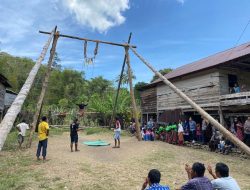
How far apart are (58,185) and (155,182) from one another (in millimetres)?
3860

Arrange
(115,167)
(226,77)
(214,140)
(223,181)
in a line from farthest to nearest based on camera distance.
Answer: (226,77) → (214,140) → (115,167) → (223,181)

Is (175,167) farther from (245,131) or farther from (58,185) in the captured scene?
(245,131)

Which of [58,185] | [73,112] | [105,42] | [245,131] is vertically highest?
[105,42]

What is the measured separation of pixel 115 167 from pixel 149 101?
60.9ft

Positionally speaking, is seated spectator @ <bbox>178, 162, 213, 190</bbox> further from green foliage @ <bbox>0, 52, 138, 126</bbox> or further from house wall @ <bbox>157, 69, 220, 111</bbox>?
green foliage @ <bbox>0, 52, 138, 126</bbox>

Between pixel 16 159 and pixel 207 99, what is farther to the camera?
pixel 207 99

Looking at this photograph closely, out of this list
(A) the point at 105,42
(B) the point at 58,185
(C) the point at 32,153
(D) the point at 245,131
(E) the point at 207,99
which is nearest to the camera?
(B) the point at 58,185

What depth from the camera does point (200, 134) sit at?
1839 centimetres

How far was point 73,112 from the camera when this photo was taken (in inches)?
1262

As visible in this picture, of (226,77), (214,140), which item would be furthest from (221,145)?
(226,77)

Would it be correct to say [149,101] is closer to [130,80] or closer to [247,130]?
[130,80]

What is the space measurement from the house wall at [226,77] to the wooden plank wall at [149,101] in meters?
8.82

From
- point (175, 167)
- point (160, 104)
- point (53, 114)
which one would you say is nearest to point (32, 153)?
point (175, 167)

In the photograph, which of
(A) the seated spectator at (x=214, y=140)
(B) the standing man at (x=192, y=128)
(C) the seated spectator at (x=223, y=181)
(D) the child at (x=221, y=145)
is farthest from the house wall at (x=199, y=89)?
(C) the seated spectator at (x=223, y=181)
